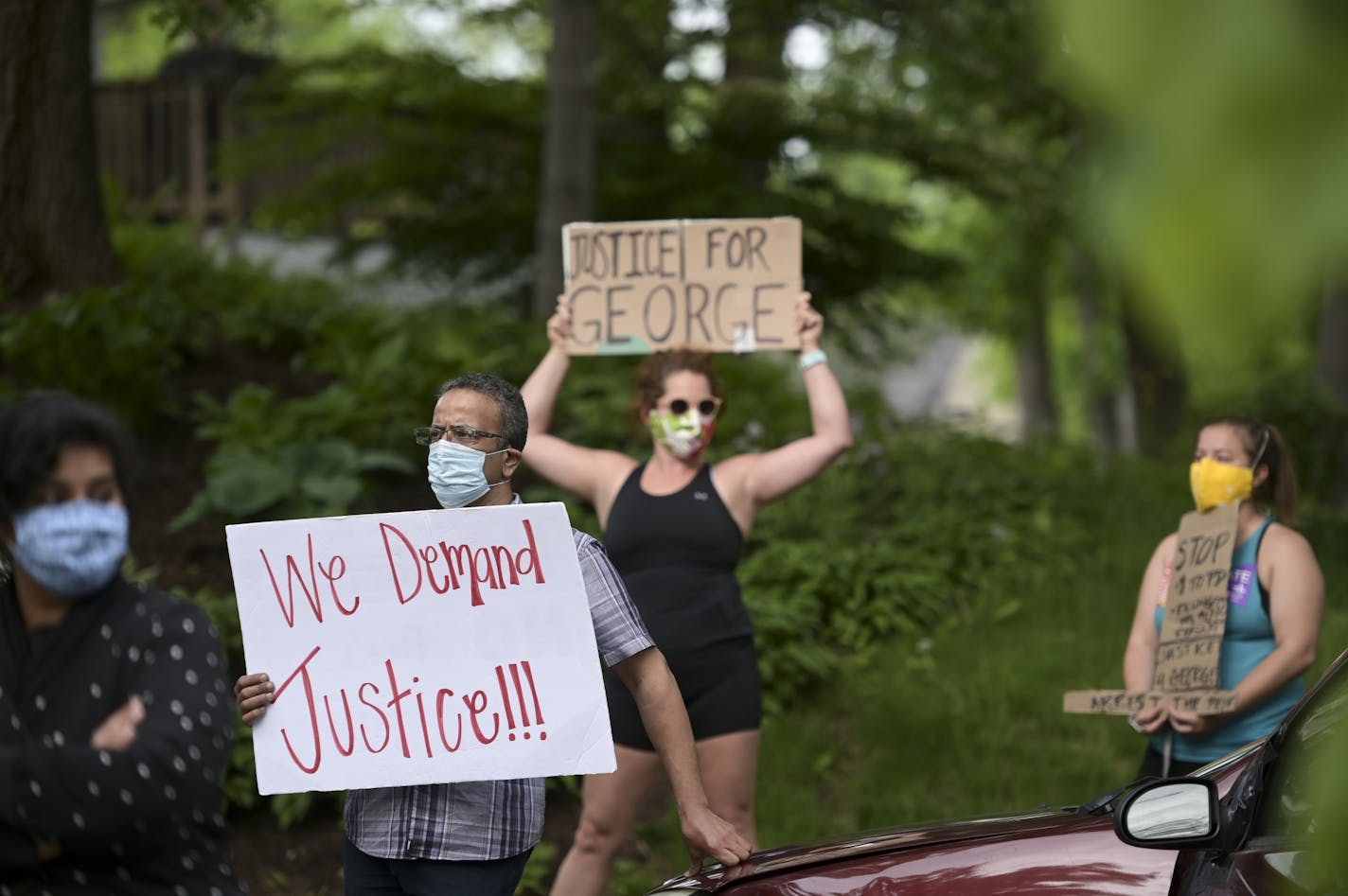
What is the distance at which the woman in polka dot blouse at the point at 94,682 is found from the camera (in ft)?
8.16

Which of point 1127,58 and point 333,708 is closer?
point 1127,58

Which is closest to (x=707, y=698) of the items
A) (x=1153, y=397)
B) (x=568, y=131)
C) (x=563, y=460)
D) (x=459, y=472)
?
(x=563, y=460)

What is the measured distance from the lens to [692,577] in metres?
4.95

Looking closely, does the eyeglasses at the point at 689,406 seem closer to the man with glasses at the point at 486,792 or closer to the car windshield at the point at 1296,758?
the man with glasses at the point at 486,792

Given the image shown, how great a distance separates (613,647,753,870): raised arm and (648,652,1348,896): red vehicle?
63mm

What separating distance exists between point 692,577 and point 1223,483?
1624 millimetres

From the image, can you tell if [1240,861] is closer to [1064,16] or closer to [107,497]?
[107,497]

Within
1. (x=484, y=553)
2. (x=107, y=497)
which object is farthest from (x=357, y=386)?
(x=107, y=497)

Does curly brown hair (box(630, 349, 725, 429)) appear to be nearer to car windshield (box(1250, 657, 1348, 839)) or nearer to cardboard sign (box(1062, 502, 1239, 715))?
cardboard sign (box(1062, 502, 1239, 715))

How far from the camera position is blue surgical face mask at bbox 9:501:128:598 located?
2541mm

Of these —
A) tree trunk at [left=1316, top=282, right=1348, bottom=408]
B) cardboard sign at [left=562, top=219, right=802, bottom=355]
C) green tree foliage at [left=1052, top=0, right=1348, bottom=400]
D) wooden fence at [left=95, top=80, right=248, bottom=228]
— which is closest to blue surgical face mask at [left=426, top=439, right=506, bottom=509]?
cardboard sign at [left=562, top=219, right=802, bottom=355]

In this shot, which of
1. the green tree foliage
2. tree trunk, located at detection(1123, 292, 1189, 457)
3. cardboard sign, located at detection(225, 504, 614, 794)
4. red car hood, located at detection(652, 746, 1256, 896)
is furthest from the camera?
tree trunk, located at detection(1123, 292, 1189, 457)

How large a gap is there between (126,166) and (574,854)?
16.5 meters

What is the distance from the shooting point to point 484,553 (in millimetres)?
3445
